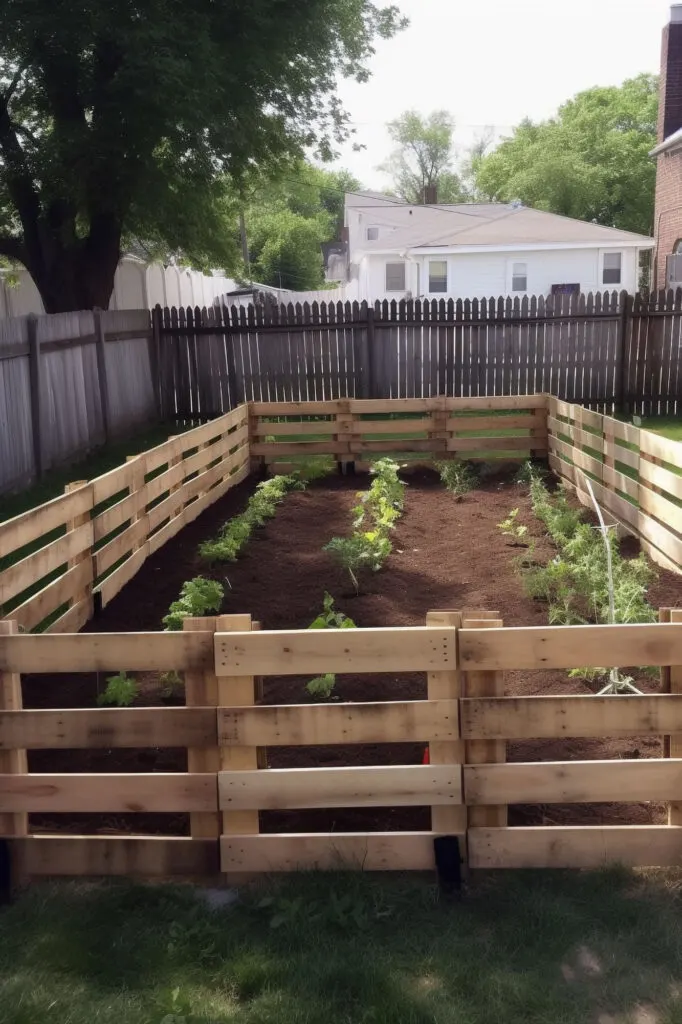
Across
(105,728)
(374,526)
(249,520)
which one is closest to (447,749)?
(105,728)

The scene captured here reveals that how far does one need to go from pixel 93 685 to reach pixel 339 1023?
3236mm

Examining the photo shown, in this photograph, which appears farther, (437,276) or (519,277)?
(437,276)

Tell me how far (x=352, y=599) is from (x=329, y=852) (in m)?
3.66

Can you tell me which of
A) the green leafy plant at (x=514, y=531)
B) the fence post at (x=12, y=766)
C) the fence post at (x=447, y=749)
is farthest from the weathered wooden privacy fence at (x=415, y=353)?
the fence post at (x=447, y=749)

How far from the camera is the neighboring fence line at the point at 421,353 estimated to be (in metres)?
17.4

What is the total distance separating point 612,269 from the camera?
3662 centimetres

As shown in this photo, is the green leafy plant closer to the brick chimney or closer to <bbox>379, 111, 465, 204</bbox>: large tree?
the brick chimney

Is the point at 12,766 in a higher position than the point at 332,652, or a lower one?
lower

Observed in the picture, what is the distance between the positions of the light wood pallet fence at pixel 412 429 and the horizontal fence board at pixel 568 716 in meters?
9.40

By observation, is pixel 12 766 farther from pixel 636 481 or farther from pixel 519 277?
pixel 519 277

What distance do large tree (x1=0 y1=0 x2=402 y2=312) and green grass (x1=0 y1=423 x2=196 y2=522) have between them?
225cm

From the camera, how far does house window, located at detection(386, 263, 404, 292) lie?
4047cm

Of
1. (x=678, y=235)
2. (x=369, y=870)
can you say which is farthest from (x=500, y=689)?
(x=678, y=235)

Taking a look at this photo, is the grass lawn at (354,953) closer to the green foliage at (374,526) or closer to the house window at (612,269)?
the green foliage at (374,526)
